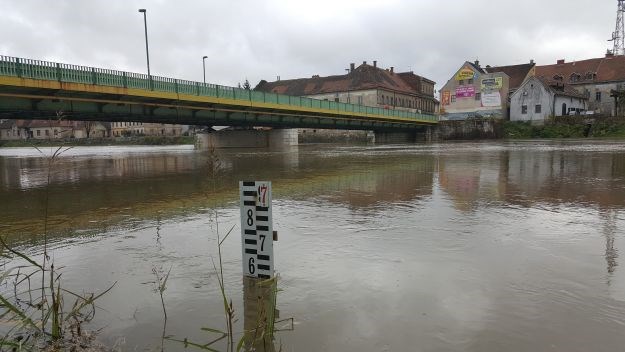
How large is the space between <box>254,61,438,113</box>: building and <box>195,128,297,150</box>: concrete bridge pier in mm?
31749

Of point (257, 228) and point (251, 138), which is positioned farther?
point (251, 138)

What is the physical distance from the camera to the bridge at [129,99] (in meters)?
19.5

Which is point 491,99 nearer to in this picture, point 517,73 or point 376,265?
point 517,73

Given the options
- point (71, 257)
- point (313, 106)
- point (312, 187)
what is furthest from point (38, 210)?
point (313, 106)

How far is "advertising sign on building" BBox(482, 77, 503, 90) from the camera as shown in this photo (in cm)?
6962

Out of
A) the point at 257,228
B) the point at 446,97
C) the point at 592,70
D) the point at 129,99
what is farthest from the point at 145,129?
the point at 257,228

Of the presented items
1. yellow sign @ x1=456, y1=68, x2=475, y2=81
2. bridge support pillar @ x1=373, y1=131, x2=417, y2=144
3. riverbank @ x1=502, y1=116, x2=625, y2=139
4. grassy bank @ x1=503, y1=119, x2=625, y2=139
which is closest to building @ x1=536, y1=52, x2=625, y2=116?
riverbank @ x1=502, y1=116, x2=625, y2=139

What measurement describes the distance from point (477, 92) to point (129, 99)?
60.8 meters

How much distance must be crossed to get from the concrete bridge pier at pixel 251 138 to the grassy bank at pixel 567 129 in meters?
33.9

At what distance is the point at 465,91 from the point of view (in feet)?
242

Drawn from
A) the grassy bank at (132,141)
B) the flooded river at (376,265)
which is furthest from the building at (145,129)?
the flooded river at (376,265)

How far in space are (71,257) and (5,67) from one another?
16253 millimetres

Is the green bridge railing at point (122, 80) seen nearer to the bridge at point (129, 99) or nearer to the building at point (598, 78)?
the bridge at point (129, 99)

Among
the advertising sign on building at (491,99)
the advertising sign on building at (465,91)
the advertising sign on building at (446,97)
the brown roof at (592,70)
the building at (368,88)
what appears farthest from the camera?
the building at (368,88)
